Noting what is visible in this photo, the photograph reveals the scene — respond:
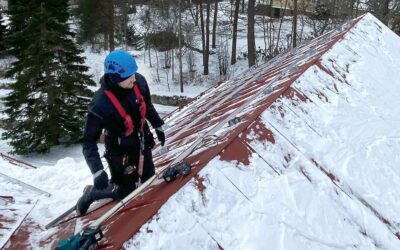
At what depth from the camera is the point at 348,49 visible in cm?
868

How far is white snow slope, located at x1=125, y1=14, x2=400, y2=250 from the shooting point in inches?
132

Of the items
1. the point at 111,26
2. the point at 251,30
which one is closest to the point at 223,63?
the point at 251,30

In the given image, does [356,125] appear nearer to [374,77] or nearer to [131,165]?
[374,77]

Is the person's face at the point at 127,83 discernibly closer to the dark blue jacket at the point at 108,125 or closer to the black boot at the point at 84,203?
the dark blue jacket at the point at 108,125

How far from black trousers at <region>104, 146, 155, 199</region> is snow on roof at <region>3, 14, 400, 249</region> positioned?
0.37m

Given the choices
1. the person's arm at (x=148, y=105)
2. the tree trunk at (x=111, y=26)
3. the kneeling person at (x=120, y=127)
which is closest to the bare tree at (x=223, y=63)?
the tree trunk at (x=111, y=26)

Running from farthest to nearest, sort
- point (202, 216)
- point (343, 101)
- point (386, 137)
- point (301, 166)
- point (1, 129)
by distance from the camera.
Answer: point (1, 129) → point (343, 101) → point (386, 137) → point (301, 166) → point (202, 216)

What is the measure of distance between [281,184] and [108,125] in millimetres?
1706

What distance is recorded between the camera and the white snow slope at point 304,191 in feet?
11.0

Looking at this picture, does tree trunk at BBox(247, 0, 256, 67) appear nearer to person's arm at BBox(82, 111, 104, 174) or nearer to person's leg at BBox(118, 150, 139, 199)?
person's leg at BBox(118, 150, 139, 199)

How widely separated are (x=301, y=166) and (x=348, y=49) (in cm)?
511

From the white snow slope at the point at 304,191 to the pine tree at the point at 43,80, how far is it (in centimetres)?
1915

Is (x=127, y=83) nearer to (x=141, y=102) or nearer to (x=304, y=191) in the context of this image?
(x=141, y=102)

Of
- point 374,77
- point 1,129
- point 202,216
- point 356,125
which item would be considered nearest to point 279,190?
point 202,216
